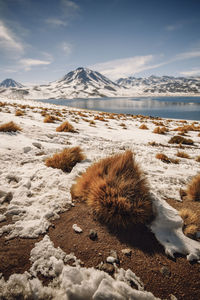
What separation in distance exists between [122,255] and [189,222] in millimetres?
1197

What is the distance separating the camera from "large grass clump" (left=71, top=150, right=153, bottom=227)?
196cm

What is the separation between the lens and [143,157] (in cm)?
505

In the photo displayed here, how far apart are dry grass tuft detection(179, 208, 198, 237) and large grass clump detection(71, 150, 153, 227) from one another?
491 mm

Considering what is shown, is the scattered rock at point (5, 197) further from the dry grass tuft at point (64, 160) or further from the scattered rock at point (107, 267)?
the scattered rock at point (107, 267)

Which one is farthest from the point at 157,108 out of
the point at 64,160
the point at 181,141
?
the point at 64,160

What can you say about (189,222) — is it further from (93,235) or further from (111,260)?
(93,235)

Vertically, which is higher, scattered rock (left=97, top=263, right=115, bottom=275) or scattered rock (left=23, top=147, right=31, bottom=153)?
scattered rock (left=23, top=147, right=31, bottom=153)

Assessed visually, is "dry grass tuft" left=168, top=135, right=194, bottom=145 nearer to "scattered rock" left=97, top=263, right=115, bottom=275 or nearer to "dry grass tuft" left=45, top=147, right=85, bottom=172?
"dry grass tuft" left=45, top=147, right=85, bottom=172

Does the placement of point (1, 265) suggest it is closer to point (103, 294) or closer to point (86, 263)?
point (86, 263)

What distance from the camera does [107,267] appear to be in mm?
1450

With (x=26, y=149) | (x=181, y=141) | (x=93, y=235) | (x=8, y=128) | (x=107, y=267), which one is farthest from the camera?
(x=181, y=141)

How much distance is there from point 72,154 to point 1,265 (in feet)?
9.19

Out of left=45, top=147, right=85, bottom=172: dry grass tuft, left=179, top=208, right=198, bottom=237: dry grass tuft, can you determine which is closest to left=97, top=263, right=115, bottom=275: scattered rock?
left=179, top=208, right=198, bottom=237: dry grass tuft

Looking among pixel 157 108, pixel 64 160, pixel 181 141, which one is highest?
pixel 157 108
